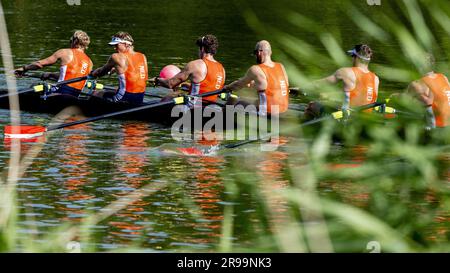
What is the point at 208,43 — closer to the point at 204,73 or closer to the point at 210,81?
the point at 204,73

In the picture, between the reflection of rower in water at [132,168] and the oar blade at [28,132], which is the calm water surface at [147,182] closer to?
the reflection of rower in water at [132,168]

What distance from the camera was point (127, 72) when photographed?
73.9ft

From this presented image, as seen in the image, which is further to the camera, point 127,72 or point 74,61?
point 74,61

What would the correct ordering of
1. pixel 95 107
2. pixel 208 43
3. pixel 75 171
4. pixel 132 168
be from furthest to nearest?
1. pixel 95 107
2. pixel 208 43
3. pixel 132 168
4. pixel 75 171

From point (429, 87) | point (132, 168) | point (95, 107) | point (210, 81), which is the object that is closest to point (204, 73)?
point (210, 81)

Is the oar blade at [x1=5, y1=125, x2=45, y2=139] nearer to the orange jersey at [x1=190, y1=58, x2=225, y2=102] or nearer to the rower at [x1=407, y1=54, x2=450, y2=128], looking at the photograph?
the orange jersey at [x1=190, y1=58, x2=225, y2=102]

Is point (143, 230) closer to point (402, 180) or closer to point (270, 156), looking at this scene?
point (270, 156)

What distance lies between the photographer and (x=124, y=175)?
16.5 m

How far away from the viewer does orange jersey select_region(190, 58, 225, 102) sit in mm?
21188

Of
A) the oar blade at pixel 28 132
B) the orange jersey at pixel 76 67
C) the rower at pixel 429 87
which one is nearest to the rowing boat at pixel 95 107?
the orange jersey at pixel 76 67

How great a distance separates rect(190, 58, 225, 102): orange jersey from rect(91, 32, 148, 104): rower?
5.25ft

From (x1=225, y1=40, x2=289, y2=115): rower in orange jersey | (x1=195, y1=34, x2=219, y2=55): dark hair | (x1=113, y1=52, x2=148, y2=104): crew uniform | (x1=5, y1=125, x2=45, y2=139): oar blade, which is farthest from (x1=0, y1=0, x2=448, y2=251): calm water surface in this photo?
(x1=195, y1=34, x2=219, y2=55): dark hair

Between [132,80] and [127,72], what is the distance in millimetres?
192
